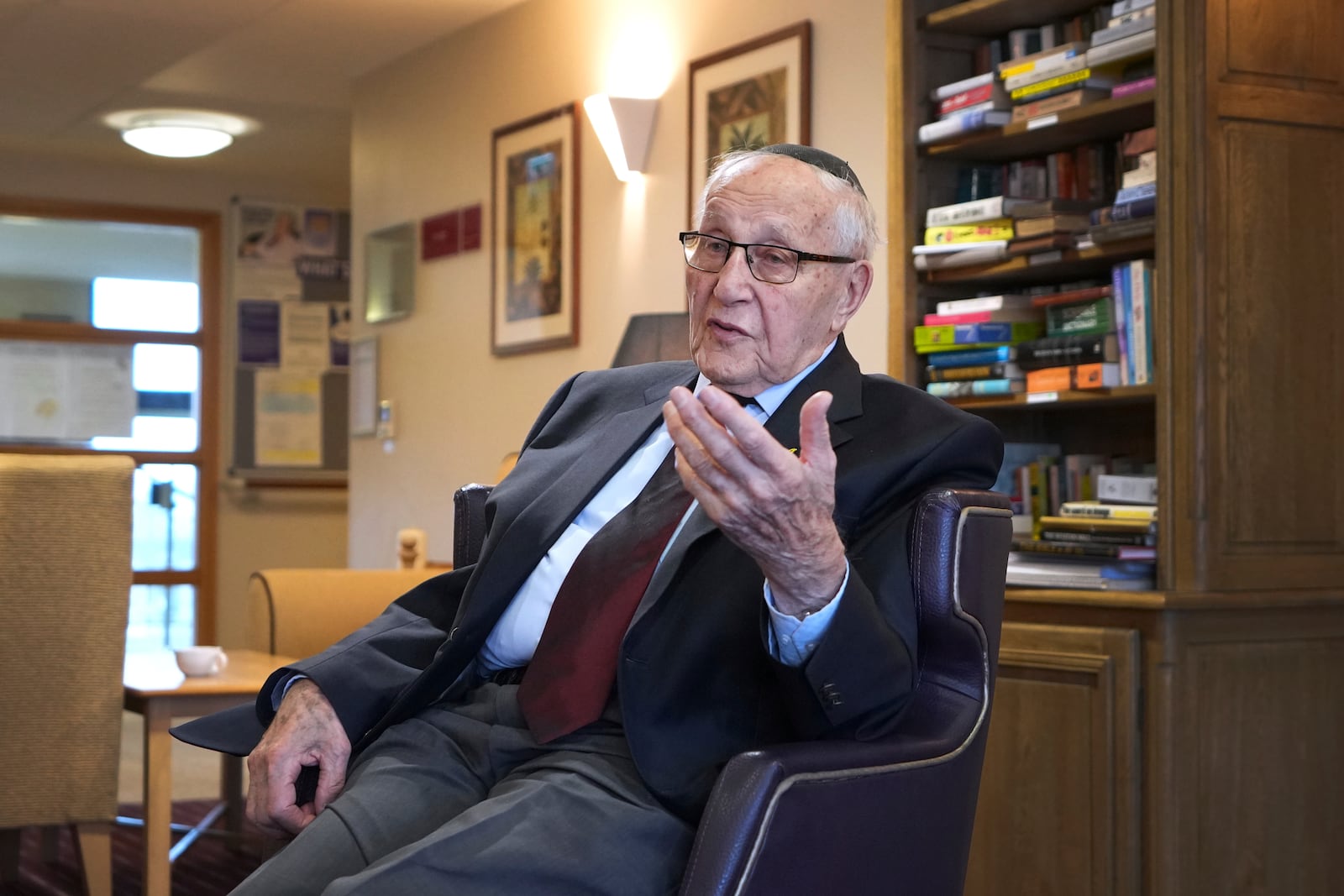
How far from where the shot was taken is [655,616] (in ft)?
5.22

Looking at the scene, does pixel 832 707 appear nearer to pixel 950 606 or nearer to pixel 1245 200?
pixel 950 606

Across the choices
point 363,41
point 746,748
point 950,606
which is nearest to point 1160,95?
point 950,606

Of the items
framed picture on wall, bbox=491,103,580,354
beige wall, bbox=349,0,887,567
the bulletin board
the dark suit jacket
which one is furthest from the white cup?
the bulletin board

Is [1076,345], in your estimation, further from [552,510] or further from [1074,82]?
[552,510]

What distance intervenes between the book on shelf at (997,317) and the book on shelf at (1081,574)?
49cm

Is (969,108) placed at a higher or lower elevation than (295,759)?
higher

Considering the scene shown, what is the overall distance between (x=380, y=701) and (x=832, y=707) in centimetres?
60

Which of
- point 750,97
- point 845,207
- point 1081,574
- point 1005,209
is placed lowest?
point 1081,574

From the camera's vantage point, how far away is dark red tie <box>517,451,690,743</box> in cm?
162

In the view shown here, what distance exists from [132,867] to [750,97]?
263 centimetres

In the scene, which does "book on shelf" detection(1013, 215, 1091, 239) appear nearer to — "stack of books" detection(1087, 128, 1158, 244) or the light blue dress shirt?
"stack of books" detection(1087, 128, 1158, 244)

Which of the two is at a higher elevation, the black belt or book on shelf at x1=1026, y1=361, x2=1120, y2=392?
book on shelf at x1=1026, y1=361, x2=1120, y2=392

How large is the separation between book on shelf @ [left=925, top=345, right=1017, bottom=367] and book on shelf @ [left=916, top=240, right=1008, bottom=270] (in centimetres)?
18

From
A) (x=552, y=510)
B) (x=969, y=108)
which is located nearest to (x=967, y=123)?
(x=969, y=108)
